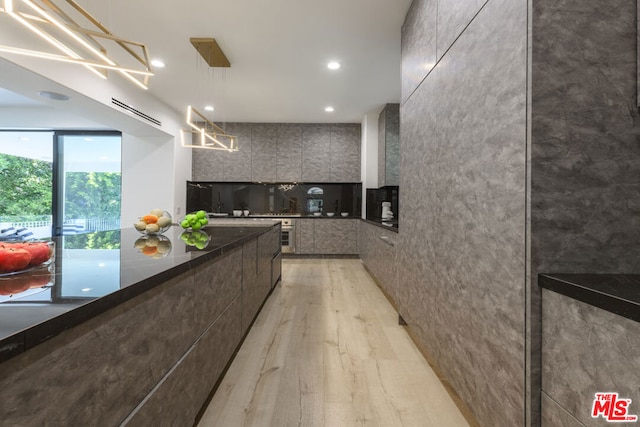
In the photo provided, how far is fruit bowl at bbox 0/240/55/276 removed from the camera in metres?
0.88

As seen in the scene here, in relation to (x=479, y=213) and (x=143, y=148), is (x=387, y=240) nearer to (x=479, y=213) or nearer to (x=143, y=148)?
(x=479, y=213)

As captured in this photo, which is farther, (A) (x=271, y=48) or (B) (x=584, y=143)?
(A) (x=271, y=48)

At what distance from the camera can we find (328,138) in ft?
20.5

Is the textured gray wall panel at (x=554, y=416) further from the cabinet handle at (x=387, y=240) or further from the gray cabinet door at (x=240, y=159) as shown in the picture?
the gray cabinet door at (x=240, y=159)

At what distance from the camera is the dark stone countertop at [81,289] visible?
1.72ft

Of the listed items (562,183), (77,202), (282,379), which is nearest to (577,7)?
(562,183)

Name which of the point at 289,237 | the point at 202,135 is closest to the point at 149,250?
the point at 202,135

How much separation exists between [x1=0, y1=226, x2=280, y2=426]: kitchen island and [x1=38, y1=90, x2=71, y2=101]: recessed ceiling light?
2829mm

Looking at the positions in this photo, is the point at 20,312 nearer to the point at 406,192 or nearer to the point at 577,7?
the point at 577,7

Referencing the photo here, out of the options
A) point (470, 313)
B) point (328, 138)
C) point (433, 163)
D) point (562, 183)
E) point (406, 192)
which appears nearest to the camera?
point (562, 183)

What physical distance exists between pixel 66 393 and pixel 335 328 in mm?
2147

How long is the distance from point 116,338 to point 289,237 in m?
5.19

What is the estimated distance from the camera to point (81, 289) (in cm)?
75

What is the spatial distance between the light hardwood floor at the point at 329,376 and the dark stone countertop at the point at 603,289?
0.95 m
